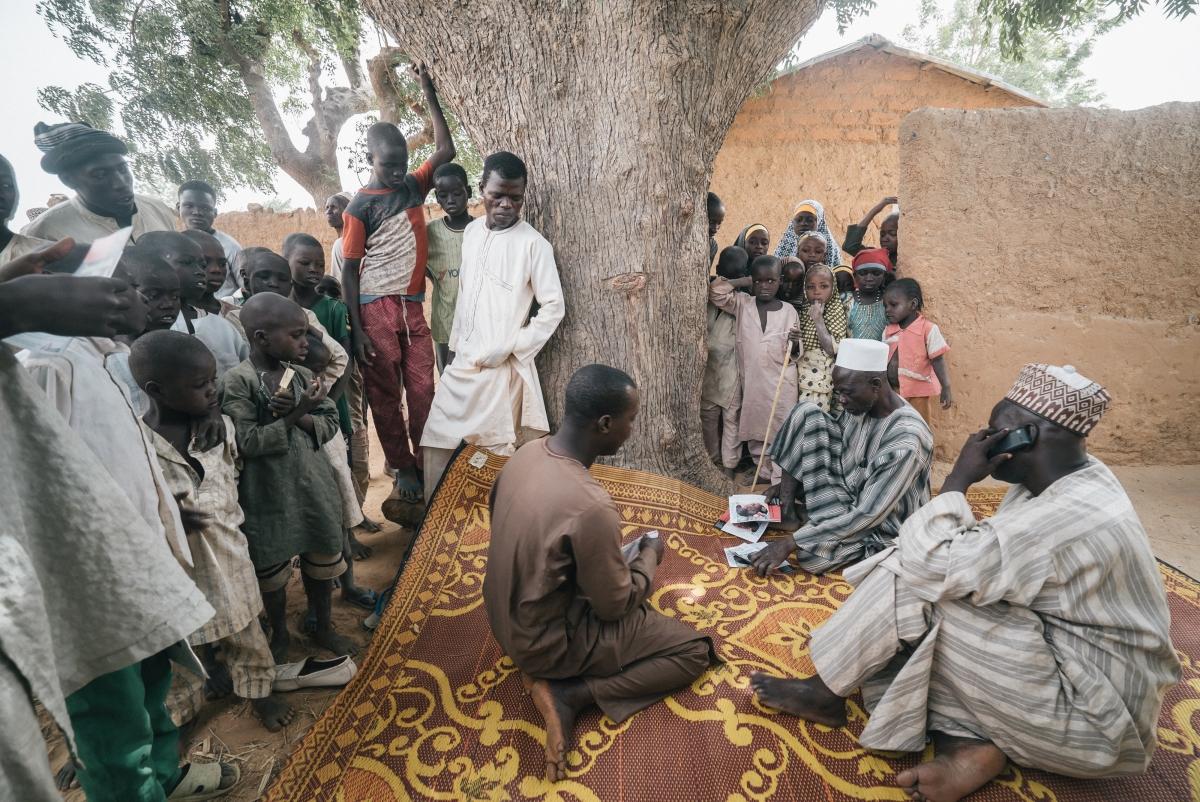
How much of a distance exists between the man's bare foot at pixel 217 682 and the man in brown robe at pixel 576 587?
122 centimetres

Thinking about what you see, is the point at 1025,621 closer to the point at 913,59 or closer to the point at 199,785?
the point at 199,785

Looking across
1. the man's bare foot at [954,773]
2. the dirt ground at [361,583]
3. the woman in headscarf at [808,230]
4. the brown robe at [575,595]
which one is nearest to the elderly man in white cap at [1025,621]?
the man's bare foot at [954,773]

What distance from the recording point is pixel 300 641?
272 cm

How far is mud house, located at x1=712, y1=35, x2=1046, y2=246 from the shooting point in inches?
287

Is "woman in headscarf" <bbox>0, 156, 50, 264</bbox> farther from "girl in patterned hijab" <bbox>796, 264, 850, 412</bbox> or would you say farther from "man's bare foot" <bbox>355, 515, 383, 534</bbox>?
"girl in patterned hijab" <bbox>796, 264, 850, 412</bbox>

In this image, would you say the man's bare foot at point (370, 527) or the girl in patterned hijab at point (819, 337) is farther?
the girl in patterned hijab at point (819, 337)

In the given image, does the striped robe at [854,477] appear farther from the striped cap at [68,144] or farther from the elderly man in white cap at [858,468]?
the striped cap at [68,144]

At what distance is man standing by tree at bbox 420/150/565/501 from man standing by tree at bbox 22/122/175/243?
5.40 feet

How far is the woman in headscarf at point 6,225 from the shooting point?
188 cm

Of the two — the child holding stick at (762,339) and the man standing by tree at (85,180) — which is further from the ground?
the man standing by tree at (85,180)

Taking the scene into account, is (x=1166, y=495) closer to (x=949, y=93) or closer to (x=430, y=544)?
(x=430, y=544)

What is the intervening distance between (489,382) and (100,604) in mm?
2348

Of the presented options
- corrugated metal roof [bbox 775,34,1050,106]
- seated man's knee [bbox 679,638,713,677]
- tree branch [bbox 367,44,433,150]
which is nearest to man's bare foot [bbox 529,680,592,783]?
seated man's knee [bbox 679,638,713,677]

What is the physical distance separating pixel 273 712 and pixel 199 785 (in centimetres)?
37
